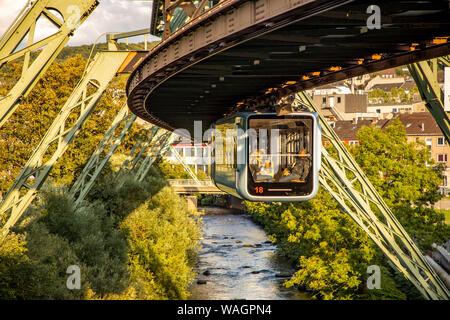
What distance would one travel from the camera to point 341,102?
11069 cm

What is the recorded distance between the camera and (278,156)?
13.1 m

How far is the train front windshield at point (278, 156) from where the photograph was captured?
1280 centimetres

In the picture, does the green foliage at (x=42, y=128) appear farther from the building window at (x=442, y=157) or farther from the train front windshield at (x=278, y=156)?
Answer: the building window at (x=442, y=157)

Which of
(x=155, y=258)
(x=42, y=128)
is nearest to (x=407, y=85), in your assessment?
(x=42, y=128)

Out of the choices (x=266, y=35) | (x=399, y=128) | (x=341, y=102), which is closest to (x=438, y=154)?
(x=341, y=102)

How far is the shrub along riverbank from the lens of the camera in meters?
16.1

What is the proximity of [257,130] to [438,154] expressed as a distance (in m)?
71.9

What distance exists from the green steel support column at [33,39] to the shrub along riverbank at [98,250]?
5362mm

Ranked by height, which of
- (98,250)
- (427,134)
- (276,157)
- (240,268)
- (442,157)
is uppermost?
(427,134)

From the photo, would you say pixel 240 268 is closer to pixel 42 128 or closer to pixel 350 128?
pixel 42 128

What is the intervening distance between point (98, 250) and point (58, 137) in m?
7.35

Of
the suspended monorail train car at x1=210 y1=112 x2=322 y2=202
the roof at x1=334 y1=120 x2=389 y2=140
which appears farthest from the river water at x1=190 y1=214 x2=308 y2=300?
the roof at x1=334 y1=120 x2=389 y2=140

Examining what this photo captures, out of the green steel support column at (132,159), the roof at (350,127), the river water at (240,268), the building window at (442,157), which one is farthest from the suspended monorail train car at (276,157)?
the roof at (350,127)

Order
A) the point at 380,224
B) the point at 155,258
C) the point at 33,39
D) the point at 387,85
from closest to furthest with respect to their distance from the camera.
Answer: the point at 33,39 < the point at 380,224 < the point at 155,258 < the point at 387,85
